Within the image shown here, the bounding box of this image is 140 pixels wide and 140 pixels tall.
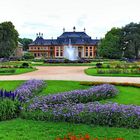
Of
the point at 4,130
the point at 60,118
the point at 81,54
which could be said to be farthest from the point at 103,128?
the point at 81,54

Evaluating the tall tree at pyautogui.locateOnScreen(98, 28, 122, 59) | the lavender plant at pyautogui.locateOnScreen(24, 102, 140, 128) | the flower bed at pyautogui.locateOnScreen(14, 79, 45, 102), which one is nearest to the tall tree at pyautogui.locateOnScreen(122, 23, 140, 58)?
the tall tree at pyautogui.locateOnScreen(98, 28, 122, 59)

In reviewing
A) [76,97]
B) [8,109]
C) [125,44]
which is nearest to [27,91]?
[76,97]

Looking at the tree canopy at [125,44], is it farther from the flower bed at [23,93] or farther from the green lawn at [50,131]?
the green lawn at [50,131]

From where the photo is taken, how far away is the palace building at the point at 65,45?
4232 inches

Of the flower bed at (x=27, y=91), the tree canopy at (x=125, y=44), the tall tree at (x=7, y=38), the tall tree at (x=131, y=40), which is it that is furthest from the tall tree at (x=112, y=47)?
the flower bed at (x=27, y=91)

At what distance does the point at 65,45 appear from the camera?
108062 millimetres

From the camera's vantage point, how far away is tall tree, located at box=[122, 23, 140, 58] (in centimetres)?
6694

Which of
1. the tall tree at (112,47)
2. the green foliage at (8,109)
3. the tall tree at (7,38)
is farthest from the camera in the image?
the tall tree at (112,47)

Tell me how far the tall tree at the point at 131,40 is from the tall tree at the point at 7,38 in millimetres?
22176

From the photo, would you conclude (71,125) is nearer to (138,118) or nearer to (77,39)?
(138,118)

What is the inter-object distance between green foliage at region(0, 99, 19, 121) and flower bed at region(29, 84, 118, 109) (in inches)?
19.8

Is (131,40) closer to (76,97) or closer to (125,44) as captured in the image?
(125,44)

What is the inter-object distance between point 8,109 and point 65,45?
3885 inches

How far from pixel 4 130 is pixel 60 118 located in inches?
65.8
